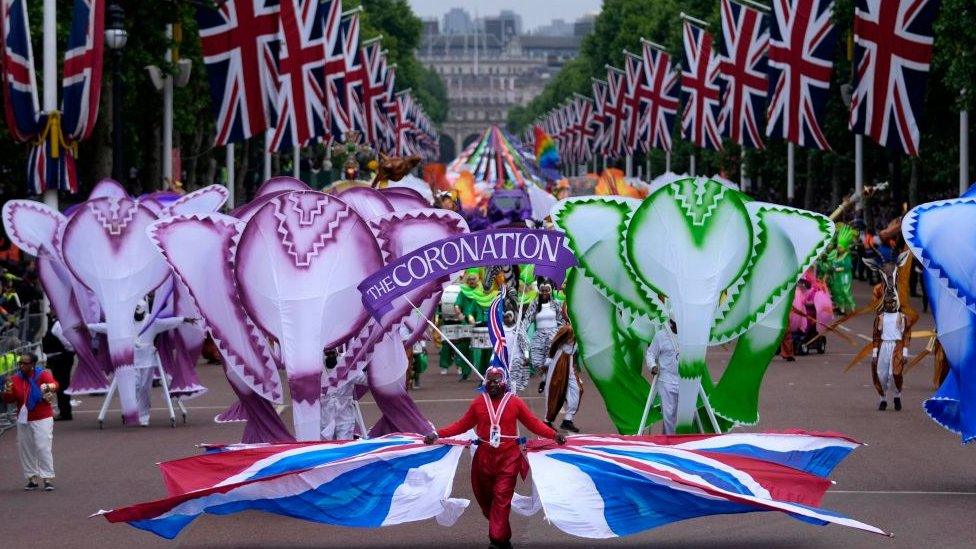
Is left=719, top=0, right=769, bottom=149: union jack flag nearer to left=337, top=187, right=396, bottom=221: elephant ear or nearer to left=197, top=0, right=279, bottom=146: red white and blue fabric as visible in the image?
left=197, top=0, right=279, bottom=146: red white and blue fabric

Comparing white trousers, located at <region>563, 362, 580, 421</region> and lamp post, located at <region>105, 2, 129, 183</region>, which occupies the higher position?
lamp post, located at <region>105, 2, 129, 183</region>

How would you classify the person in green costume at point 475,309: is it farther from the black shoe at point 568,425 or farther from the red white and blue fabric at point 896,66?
the red white and blue fabric at point 896,66

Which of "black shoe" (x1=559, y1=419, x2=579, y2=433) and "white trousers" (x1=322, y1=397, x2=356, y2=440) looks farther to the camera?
"black shoe" (x1=559, y1=419, x2=579, y2=433)

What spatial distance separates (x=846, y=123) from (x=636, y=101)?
1080cm

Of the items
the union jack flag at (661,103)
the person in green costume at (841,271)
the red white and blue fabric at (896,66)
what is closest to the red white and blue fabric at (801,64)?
the person in green costume at (841,271)

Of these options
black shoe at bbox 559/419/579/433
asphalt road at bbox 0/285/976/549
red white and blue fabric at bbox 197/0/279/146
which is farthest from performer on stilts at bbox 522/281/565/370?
red white and blue fabric at bbox 197/0/279/146

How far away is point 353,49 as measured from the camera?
52.9 m

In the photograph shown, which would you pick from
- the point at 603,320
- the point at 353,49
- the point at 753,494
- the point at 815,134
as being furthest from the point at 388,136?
the point at 753,494

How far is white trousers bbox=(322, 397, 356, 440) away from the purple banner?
230 centimetres

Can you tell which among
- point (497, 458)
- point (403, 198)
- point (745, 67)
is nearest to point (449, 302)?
point (403, 198)

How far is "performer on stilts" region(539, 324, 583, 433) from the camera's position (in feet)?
70.3

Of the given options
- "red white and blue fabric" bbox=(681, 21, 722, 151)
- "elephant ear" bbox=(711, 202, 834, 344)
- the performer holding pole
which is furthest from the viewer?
"red white and blue fabric" bbox=(681, 21, 722, 151)

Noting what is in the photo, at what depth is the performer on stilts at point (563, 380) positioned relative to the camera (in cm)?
2144

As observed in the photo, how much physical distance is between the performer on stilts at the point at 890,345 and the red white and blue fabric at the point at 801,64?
17337 millimetres
